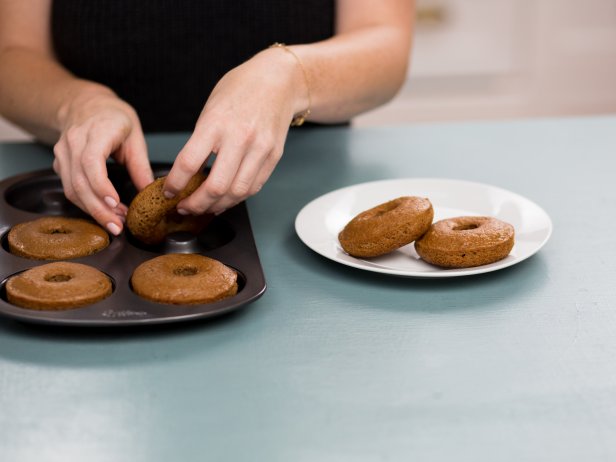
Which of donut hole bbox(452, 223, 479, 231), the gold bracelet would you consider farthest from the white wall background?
donut hole bbox(452, 223, 479, 231)

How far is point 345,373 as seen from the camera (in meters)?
0.71

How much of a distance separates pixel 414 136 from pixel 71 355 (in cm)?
86

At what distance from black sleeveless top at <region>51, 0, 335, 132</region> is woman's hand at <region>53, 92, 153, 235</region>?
0.30 m

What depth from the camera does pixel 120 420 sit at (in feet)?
2.11

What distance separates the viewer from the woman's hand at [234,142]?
3.00ft

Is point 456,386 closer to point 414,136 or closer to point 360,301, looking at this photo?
point 360,301

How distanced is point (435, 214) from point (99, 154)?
45 centimetres

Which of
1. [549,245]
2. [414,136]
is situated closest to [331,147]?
[414,136]

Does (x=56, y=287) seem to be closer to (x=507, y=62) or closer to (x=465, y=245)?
(x=465, y=245)

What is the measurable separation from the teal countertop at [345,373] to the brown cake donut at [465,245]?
0.08 ft

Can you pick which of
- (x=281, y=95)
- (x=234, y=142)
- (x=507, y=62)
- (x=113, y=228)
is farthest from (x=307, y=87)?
(x=507, y=62)

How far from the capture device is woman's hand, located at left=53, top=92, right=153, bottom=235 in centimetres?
98

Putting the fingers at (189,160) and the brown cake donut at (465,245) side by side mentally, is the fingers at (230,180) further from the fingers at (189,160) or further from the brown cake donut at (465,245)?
the brown cake donut at (465,245)

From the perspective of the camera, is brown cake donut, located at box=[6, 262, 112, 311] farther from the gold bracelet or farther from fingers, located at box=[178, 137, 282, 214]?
the gold bracelet
